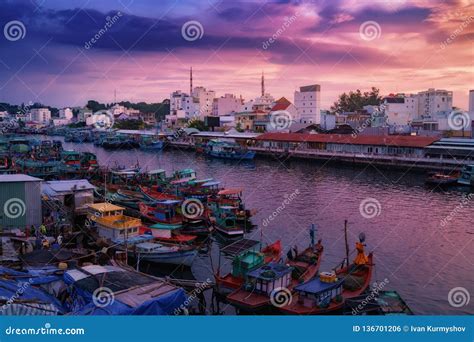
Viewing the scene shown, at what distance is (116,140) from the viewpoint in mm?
20047

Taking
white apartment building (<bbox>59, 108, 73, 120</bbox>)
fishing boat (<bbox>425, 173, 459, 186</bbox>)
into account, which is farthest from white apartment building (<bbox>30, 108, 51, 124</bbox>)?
fishing boat (<bbox>425, 173, 459, 186</bbox>)

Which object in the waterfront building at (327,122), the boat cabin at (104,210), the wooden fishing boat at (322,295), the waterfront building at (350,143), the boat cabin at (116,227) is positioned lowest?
the wooden fishing boat at (322,295)

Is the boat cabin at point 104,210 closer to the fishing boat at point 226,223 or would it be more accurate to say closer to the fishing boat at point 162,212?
the fishing boat at point 162,212

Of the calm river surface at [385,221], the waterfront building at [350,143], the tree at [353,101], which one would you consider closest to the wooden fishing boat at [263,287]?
the calm river surface at [385,221]

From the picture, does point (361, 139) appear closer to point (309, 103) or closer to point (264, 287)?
point (309, 103)

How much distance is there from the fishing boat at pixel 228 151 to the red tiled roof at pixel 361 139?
103cm

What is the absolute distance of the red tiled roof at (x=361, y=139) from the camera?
38.8 feet

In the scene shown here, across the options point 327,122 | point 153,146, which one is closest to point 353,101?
point 327,122

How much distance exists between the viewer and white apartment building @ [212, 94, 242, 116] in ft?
86.0

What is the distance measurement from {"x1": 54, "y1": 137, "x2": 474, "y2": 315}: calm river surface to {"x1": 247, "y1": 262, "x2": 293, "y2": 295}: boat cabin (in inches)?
35.0

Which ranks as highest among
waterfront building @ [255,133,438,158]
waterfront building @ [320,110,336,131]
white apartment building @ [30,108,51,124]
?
white apartment building @ [30,108,51,124]

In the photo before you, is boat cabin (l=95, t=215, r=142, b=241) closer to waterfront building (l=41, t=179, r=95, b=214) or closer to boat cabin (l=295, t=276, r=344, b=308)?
waterfront building (l=41, t=179, r=95, b=214)
